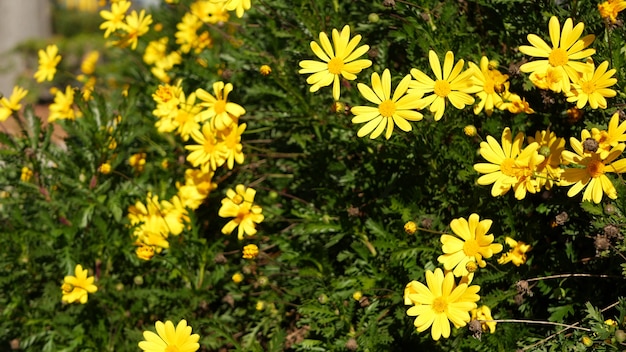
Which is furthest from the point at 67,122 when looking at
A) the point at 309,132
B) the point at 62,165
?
the point at 309,132

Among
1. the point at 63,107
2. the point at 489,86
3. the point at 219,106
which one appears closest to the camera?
the point at 489,86

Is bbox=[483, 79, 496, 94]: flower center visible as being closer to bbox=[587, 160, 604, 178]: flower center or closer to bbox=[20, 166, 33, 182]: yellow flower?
bbox=[587, 160, 604, 178]: flower center

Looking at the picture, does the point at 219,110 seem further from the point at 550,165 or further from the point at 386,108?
the point at 550,165

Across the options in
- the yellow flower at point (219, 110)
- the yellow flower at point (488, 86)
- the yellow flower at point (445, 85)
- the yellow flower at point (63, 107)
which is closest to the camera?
the yellow flower at point (445, 85)

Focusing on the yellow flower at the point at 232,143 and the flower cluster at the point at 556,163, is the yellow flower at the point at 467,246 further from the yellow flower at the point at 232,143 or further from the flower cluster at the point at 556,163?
the yellow flower at the point at 232,143

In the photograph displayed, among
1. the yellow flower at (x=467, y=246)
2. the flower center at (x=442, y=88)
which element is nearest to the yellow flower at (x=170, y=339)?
the yellow flower at (x=467, y=246)

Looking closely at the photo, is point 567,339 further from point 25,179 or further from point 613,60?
point 25,179

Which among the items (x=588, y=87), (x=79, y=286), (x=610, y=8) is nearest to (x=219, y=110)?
(x=79, y=286)
